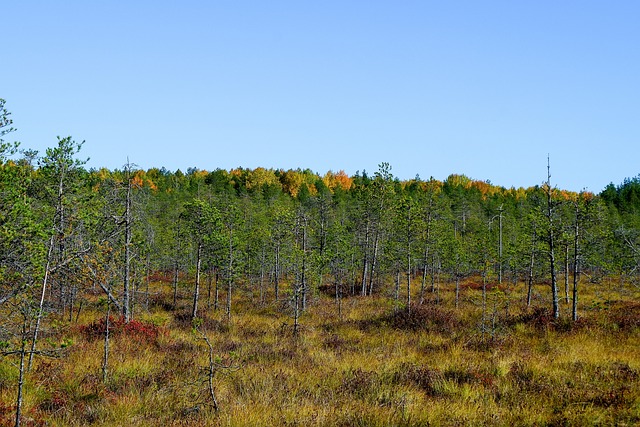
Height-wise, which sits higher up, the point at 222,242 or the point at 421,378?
the point at 222,242

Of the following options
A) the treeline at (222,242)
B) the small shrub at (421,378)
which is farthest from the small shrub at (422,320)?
the small shrub at (421,378)

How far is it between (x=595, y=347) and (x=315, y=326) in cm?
1241

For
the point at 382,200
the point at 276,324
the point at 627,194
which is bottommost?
the point at 276,324

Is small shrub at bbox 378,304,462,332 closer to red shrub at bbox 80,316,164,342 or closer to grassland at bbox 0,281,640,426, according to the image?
grassland at bbox 0,281,640,426

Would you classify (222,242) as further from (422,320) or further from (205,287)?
(205,287)

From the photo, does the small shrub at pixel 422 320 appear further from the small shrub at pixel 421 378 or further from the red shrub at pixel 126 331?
the red shrub at pixel 126 331

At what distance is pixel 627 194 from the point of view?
78750 millimetres

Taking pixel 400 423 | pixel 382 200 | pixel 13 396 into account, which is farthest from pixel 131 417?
pixel 382 200

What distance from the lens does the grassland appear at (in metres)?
8.25

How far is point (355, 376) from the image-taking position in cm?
1166

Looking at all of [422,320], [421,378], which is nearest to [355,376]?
[421,378]

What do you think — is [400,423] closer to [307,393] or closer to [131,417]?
[307,393]

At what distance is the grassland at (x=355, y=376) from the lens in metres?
8.25

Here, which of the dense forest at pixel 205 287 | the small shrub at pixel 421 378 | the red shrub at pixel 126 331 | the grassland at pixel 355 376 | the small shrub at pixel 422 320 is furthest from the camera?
the small shrub at pixel 422 320
